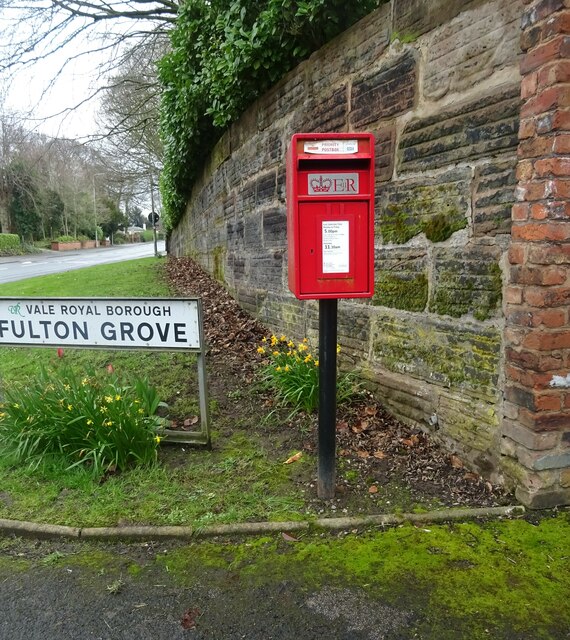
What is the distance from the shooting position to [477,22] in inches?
98.6

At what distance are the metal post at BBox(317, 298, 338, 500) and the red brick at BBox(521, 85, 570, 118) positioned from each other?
1245 millimetres

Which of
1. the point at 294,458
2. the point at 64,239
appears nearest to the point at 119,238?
the point at 64,239

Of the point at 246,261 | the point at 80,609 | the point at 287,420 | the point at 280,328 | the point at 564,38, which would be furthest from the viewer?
the point at 246,261

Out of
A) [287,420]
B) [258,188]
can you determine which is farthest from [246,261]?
[287,420]

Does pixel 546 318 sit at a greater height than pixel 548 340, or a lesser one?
greater

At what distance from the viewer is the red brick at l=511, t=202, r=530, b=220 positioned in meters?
2.30

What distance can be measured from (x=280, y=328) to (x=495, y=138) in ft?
9.57

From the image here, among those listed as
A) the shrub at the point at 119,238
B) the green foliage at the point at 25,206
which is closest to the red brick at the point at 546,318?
the green foliage at the point at 25,206

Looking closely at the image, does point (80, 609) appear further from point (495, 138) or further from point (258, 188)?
point (258, 188)

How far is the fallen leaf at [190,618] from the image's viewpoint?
185cm

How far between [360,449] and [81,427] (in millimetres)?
1757

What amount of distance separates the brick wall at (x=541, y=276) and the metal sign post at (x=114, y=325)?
178 centimetres

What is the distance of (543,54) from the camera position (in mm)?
2156

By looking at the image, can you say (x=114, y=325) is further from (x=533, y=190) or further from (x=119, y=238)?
(x=119, y=238)
